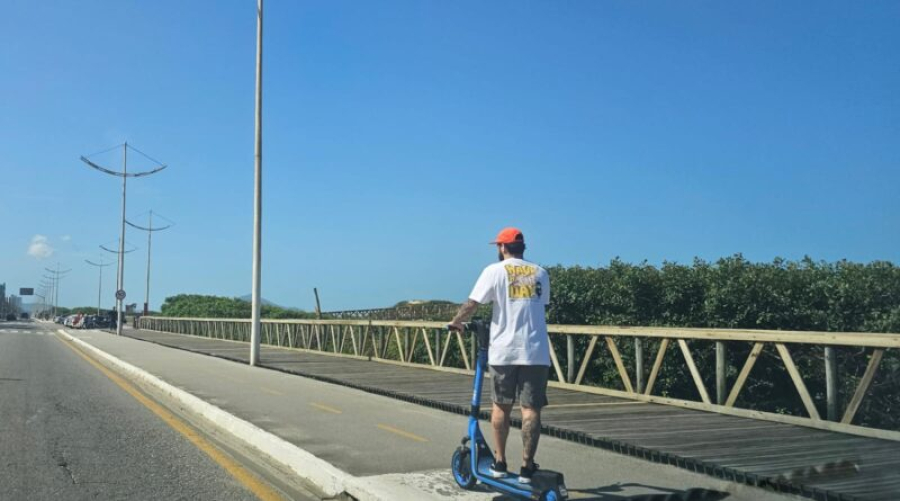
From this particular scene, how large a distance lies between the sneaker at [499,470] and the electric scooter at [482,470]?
0.03 meters

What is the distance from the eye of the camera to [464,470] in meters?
5.75

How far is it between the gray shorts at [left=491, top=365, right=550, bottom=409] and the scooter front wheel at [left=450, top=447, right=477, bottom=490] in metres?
0.62

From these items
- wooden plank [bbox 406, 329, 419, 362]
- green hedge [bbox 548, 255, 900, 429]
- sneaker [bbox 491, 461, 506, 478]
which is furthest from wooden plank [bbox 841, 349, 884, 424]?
wooden plank [bbox 406, 329, 419, 362]

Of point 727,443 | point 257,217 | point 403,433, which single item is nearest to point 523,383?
point 727,443

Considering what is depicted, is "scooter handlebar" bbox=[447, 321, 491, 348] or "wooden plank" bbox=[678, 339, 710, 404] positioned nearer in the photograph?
"scooter handlebar" bbox=[447, 321, 491, 348]

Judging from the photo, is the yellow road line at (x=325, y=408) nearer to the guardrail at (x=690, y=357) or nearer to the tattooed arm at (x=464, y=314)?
the guardrail at (x=690, y=357)

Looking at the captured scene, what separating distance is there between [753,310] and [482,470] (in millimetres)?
7955

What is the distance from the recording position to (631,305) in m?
13.9

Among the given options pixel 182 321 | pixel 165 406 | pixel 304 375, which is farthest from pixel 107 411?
pixel 182 321

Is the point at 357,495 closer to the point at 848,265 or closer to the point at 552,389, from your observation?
the point at 552,389

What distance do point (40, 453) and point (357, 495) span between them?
159 inches

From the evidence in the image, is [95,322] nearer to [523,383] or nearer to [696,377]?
[696,377]

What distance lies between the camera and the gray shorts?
5.32 metres

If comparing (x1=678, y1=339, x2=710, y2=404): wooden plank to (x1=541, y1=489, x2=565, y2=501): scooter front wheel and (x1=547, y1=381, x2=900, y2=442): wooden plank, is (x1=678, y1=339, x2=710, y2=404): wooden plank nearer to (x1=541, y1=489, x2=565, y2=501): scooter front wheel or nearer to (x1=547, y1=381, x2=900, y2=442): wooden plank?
(x1=547, y1=381, x2=900, y2=442): wooden plank
